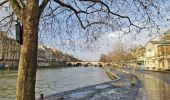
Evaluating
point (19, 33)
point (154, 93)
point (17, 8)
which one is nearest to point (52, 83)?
point (154, 93)

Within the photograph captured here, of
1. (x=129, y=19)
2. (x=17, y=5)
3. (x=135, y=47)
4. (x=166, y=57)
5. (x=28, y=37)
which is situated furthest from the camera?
(x=135, y=47)

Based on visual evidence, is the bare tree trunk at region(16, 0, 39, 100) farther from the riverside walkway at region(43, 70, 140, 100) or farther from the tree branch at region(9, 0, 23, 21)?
the riverside walkway at region(43, 70, 140, 100)

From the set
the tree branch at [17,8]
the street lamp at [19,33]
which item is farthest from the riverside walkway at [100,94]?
the street lamp at [19,33]

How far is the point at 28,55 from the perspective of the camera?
12109mm

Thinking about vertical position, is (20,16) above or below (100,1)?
below

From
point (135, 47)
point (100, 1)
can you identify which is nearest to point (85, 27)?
point (100, 1)

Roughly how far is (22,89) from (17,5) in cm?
312

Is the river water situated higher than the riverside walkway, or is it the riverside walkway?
the riverside walkway

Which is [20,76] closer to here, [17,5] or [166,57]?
[17,5]

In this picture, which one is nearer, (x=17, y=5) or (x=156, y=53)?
(x=17, y=5)

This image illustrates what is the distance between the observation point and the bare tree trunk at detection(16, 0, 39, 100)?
12.1 m

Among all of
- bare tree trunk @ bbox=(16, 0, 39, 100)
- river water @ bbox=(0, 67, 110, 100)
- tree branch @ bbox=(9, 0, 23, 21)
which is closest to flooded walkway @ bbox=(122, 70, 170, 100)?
river water @ bbox=(0, 67, 110, 100)

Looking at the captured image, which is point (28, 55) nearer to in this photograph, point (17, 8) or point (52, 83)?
point (17, 8)

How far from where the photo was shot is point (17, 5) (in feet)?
42.7
